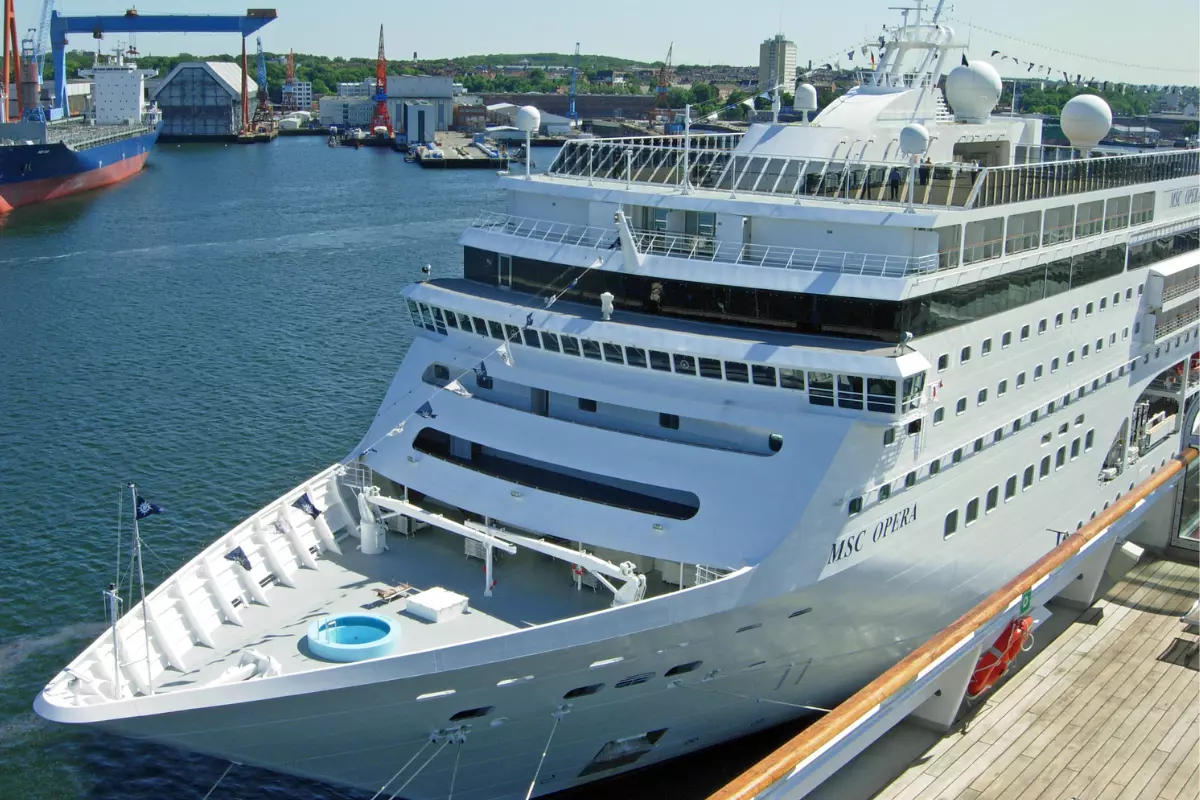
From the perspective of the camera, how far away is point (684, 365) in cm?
1612

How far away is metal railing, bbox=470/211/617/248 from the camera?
18.5 meters

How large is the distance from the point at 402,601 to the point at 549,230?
20.3ft

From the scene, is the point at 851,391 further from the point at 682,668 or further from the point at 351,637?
the point at 351,637

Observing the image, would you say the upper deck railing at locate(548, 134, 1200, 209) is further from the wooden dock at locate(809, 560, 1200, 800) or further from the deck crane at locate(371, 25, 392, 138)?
the deck crane at locate(371, 25, 392, 138)

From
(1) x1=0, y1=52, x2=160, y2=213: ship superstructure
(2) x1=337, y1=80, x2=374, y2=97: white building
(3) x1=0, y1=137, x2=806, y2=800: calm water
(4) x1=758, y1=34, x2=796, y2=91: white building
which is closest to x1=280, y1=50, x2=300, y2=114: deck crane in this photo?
(2) x1=337, y1=80, x2=374, y2=97: white building

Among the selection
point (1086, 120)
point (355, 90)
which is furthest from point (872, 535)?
point (355, 90)

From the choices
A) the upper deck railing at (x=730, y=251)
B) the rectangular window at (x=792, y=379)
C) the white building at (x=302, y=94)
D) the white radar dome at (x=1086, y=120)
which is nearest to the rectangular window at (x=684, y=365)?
the rectangular window at (x=792, y=379)

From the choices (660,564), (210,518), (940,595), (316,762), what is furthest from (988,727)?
(210,518)

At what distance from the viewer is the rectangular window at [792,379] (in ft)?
50.9

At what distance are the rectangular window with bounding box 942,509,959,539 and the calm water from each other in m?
3.94

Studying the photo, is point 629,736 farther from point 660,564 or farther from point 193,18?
point 193,18

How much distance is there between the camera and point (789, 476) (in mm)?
Answer: 15234

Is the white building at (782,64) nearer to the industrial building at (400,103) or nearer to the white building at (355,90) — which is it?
the industrial building at (400,103)

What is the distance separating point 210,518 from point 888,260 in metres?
15.5
